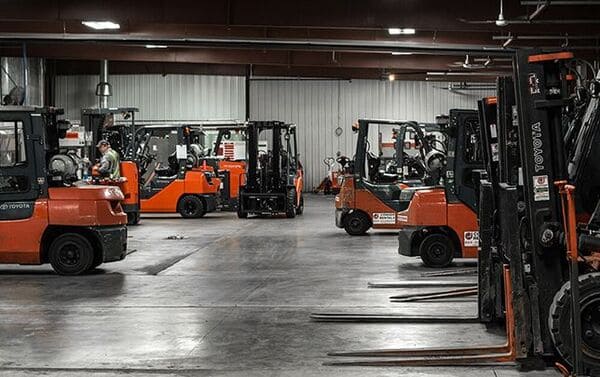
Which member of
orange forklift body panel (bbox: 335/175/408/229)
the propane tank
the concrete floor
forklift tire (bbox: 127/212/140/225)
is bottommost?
the concrete floor

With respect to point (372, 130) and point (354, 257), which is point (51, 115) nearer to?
point (354, 257)

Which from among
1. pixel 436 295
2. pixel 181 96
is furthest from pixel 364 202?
pixel 181 96

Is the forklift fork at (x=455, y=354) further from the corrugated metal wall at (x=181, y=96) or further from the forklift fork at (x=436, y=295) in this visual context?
the corrugated metal wall at (x=181, y=96)

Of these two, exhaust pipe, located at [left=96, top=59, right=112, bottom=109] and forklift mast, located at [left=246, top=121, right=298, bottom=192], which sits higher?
exhaust pipe, located at [left=96, top=59, right=112, bottom=109]

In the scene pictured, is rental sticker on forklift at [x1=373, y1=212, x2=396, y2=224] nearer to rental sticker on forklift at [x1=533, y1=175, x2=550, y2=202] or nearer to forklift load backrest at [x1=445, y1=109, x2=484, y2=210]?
forklift load backrest at [x1=445, y1=109, x2=484, y2=210]

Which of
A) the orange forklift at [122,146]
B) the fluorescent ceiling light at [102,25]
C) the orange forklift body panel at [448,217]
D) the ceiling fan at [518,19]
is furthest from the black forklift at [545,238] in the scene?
the orange forklift at [122,146]

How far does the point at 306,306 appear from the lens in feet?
30.6

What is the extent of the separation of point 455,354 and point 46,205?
6.36 m

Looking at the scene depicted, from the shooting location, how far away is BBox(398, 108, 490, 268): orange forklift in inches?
482

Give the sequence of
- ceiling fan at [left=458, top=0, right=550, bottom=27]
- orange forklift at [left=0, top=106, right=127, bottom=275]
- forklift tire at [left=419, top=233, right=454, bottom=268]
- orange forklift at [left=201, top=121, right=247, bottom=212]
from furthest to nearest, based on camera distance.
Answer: orange forklift at [left=201, top=121, right=247, bottom=212] → ceiling fan at [left=458, top=0, right=550, bottom=27] → forklift tire at [left=419, top=233, right=454, bottom=268] → orange forklift at [left=0, top=106, right=127, bottom=275]

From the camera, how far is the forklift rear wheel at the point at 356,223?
58.4 ft

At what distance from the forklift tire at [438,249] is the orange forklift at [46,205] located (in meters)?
4.12

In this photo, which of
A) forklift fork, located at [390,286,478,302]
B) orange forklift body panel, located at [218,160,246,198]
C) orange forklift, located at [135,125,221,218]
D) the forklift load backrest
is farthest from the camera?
orange forklift body panel, located at [218,160,246,198]

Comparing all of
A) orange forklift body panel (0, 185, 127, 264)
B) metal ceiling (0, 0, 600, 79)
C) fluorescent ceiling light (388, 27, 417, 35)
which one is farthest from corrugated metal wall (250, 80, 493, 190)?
orange forklift body panel (0, 185, 127, 264)
